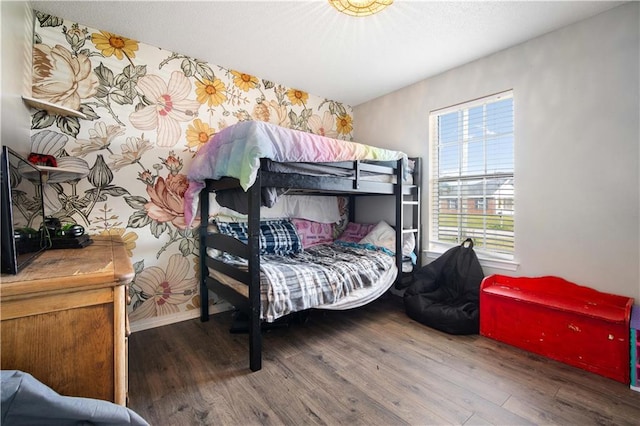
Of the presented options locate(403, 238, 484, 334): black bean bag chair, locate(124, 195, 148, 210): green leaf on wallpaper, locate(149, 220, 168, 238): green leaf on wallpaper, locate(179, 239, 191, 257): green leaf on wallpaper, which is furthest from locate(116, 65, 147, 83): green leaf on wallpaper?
locate(403, 238, 484, 334): black bean bag chair

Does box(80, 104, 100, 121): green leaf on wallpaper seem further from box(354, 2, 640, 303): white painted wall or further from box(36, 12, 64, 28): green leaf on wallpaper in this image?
box(354, 2, 640, 303): white painted wall

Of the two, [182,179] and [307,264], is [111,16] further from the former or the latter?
[307,264]

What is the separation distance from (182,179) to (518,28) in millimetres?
2993

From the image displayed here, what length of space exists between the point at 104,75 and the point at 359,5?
2.01 m

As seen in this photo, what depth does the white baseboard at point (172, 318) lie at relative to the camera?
232 cm

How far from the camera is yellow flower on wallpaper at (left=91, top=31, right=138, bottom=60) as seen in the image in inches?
84.6

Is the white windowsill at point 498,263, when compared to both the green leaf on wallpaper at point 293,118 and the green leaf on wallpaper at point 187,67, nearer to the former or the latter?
the green leaf on wallpaper at point 293,118

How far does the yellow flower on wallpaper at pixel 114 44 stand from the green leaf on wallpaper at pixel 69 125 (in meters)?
0.59

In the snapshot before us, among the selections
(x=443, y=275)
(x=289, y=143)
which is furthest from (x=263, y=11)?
(x=443, y=275)

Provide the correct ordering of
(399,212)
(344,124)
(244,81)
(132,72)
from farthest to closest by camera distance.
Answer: (344,124), (244,81), (399,212), (132,72)

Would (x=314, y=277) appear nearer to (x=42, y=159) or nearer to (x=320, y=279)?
(x=320, y=279)

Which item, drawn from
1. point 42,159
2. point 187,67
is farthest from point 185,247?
point 187,67

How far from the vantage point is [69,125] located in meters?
2.05

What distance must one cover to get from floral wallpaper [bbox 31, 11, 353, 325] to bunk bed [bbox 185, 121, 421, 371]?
0.77ft
